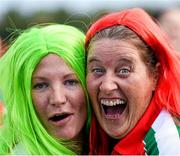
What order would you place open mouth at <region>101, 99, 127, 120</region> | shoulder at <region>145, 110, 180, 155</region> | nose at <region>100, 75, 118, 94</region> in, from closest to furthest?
shoulder at <region>145, 110, 180, 155</region> → nose at <region>100, 75, 118, 94</region> → open mouth at <region>101, 99, 127, 120</region>

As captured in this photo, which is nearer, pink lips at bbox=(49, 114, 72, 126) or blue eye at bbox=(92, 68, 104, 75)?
blue eye at bbox=(92, 68, 104, 75)

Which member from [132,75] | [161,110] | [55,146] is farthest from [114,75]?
[55,146]

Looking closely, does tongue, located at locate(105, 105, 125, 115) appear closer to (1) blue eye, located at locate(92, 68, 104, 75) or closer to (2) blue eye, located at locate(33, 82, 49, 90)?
(1) blue eye, located at locate(92, 68, 104, 75)

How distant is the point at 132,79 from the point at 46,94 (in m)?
0.54

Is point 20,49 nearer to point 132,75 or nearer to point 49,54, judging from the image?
point 49,54

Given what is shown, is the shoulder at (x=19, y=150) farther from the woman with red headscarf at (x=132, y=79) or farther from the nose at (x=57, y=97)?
the woman with red headscarf at (x=132, y=79)

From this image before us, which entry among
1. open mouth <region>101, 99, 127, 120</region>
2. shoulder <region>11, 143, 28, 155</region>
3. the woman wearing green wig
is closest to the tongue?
open mouth <region>101, 99, 127, 120</region>

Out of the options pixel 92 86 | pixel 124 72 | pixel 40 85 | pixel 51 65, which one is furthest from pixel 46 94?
pixel 124 72

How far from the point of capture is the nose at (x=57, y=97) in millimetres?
3797

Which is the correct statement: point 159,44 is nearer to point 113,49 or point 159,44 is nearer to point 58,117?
point 113,49

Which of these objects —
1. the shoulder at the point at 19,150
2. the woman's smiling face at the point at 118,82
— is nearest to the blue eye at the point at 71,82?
the woman's smiling face at the point at 118,82

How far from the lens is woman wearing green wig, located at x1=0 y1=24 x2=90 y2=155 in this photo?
384 centimetres

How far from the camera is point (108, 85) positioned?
12.1ft

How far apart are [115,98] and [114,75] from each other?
15cm
